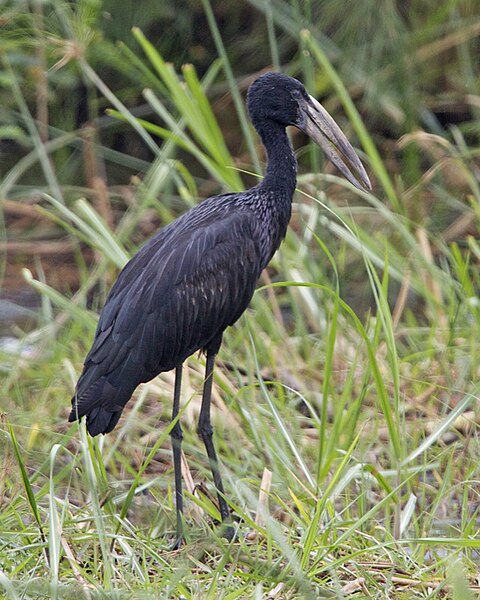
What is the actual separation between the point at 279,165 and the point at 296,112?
0.21 metres

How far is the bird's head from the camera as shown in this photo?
168 inches

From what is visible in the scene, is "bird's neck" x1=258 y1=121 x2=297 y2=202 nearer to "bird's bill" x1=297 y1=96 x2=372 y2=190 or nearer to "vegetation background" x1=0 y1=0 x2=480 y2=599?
"bird's bill" x1=297 y1=96 x2=372 y2=190

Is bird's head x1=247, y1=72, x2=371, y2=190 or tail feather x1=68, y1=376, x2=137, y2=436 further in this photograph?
bird's head x1=247, y1=72, x2=371, y2=190

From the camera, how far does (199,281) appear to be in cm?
398

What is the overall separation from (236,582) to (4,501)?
34.8 inches

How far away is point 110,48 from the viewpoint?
6562 mm

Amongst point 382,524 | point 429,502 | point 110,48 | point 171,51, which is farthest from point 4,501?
point 171,51

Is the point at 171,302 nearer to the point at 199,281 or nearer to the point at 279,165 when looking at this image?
the point at 199,281

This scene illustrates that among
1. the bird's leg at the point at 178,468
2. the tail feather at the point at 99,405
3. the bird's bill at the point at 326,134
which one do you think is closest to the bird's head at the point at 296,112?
the bird's bill at the point at 326,134

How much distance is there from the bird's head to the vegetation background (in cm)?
39

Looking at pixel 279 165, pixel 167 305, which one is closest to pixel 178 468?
pixel 167 305

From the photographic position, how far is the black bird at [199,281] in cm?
383

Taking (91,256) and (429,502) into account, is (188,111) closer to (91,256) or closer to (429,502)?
(429,502)

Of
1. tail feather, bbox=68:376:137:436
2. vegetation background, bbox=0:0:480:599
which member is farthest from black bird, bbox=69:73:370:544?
vegetation background, bbox=0:0:480:599
